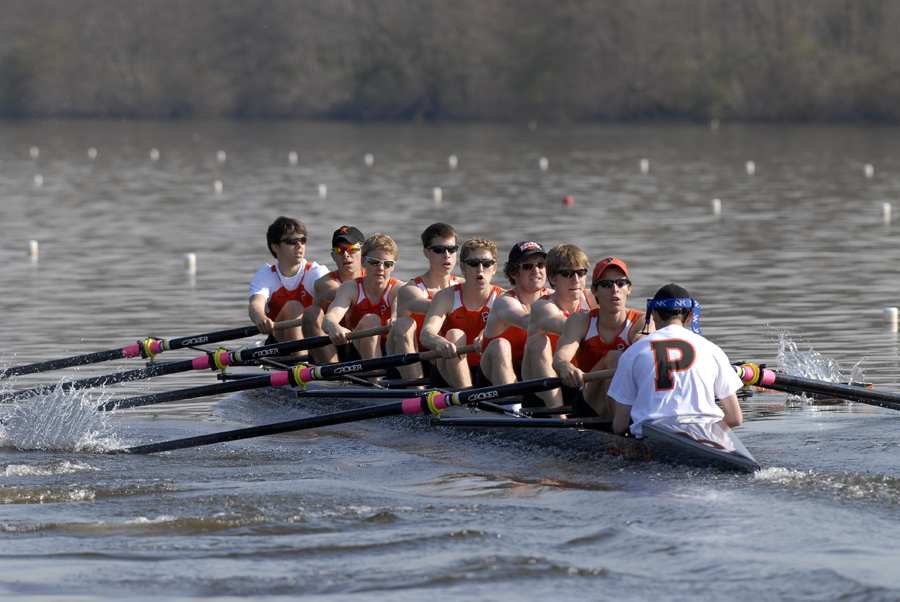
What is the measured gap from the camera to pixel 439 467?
22.9 ft

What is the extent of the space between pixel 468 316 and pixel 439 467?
1.51 m

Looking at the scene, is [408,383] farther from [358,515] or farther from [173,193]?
[173,193]

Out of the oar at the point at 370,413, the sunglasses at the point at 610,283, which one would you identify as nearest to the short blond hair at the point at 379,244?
the oar at the point at 370,413

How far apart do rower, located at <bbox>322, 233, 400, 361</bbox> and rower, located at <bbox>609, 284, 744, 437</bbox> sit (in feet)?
10.3

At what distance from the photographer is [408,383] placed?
8617 mm

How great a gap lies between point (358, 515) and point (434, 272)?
310 centimetres

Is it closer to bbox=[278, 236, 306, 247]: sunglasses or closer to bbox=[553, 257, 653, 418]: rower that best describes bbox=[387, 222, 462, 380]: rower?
bbox=[278, 236, 306, 247]: sunglasses

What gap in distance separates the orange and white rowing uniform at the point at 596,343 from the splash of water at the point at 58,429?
112 inches

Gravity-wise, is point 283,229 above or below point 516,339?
A: above

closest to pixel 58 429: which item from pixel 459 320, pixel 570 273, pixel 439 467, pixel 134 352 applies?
pixel 134 352

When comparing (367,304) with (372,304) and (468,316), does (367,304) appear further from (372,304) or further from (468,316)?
(468,316)

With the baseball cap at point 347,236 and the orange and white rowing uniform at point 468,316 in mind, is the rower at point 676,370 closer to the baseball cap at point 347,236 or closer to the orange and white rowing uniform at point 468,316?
the orange and white rowing uniform at point 468,316

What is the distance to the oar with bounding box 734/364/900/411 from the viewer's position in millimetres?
7176

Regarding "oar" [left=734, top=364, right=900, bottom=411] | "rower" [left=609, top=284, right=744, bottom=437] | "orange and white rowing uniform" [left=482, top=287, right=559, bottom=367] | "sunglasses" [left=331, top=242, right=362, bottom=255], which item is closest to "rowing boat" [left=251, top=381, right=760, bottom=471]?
"rower" [left=609, top=284, right=744, bottom=437]
